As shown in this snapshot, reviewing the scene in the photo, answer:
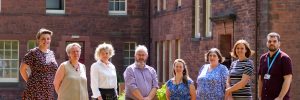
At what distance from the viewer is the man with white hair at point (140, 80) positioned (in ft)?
37.5

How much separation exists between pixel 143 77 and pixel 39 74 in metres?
1.64

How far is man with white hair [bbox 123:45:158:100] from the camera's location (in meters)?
11.4

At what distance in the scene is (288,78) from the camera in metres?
10.4

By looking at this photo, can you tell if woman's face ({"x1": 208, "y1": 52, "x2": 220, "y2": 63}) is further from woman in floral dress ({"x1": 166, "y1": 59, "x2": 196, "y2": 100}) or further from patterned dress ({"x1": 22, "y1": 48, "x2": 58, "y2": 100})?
patterned dress ({"x1": 22, "y1": 48, "x2": 58, "y2": 100})

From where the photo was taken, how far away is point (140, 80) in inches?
454

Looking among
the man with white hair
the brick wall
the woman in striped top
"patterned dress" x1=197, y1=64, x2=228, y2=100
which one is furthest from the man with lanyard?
the brick wall

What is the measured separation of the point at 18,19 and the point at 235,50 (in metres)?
19.6

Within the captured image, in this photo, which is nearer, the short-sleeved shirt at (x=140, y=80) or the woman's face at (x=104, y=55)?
the woman's face at (x=104, y=55)

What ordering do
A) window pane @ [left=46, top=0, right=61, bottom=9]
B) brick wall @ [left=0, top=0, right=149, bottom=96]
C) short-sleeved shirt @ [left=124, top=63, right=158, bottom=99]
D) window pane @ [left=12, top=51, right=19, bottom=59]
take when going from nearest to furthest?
short-sleeved shirt @ [left=124, top=63, right=158, bottom=99]
brick wall @ [left=0, top=0, right=149, bottom=96]
window pane @ [left=12, top=51, right=19, bottom=59]
window pane @ [left=46, top=0, right=61, bottom=9]

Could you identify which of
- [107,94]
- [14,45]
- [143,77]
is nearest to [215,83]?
[143,77]

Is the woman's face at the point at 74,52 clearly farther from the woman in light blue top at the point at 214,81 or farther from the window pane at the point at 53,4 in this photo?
the window pane at the point at 53,4

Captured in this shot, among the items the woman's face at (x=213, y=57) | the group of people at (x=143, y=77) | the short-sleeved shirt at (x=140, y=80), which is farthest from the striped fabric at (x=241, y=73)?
the short-sleeved shirt at (x=140, y=80)

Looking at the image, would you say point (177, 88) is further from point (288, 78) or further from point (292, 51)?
point (292, 51)

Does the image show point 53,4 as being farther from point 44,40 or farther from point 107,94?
point 44,40
